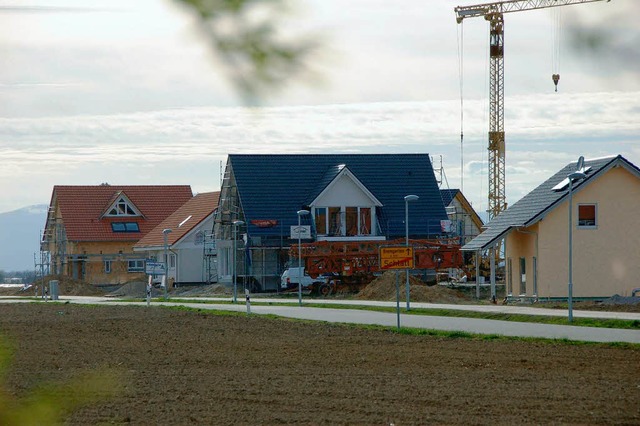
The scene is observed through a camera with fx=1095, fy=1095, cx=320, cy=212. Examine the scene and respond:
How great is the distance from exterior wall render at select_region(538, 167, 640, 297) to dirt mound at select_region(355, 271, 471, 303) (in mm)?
5265

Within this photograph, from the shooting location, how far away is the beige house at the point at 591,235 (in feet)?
132

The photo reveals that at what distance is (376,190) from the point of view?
6253cm

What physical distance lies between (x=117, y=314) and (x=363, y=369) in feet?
70.2

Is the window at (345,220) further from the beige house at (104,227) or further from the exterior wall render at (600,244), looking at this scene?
the exterior wall render at (600,244)

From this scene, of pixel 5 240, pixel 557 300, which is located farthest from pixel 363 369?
pixel 557 300

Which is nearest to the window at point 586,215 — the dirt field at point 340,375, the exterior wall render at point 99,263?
the dirt field at point 340,375

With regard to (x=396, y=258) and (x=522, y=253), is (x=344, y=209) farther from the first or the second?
(x=396, y=258)

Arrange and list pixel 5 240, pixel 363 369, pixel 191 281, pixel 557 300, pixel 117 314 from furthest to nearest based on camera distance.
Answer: pixel 191 281
pixel 557 300
pixel 117 314
pixel 363 369
pixel 5 240

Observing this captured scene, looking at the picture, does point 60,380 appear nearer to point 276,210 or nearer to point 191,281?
point 276,210

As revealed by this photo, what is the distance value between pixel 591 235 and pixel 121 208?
46846mm

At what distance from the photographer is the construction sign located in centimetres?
2617

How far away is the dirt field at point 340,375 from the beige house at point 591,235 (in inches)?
578

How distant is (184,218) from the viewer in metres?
74.6

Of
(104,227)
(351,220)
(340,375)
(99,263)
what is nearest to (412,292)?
(351,220)
